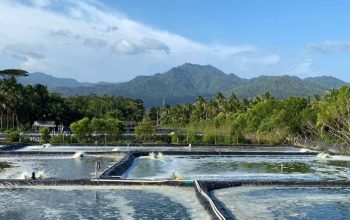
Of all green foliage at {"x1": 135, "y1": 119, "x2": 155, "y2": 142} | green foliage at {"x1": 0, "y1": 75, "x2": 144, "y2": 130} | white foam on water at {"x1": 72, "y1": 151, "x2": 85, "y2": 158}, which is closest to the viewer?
white foam on water at {"x1": 72, "y1": 151, "x2": 85, "y2": 158}

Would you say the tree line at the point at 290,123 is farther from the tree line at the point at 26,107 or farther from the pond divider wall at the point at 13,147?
the tree line at the point at 26,107

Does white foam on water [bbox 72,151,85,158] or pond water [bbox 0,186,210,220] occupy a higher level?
white foam on water [bbox 72,151,85,158]

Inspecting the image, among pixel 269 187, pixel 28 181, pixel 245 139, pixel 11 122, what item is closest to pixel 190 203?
pixel 269 187

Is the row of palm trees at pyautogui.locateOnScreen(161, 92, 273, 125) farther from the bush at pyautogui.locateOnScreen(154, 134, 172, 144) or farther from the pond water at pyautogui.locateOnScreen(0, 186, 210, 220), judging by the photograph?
the pond water at pyautogui.locateOnScreen(0, 186, 210, 220)

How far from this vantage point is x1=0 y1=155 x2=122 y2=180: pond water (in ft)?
54.6

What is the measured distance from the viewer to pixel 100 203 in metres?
11.4

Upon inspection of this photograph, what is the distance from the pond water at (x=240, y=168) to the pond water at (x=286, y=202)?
2429 millimetres

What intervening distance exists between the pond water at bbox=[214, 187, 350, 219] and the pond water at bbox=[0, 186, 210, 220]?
92cm

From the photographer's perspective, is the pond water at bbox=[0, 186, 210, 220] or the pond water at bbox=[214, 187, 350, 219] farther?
the pond water at bbox=[214, 187, 350, 219]

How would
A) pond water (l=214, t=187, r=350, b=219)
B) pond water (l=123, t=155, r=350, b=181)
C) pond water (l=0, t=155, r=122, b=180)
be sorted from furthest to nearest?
pond water (l=123, t=155, r=350, b=181) < pond water (l=0, t=155, r=122, b=180) < pond water (l=214, t=187, r=350, b=219)

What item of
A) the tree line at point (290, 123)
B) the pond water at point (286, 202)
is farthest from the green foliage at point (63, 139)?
the pond water at point (286, 202)

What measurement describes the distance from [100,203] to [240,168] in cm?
920

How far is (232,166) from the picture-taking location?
20.3m

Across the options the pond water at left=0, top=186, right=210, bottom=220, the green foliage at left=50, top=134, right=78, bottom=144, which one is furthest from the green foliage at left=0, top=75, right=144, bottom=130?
the pond water at left=0, top=186, right=210, bottom=220
